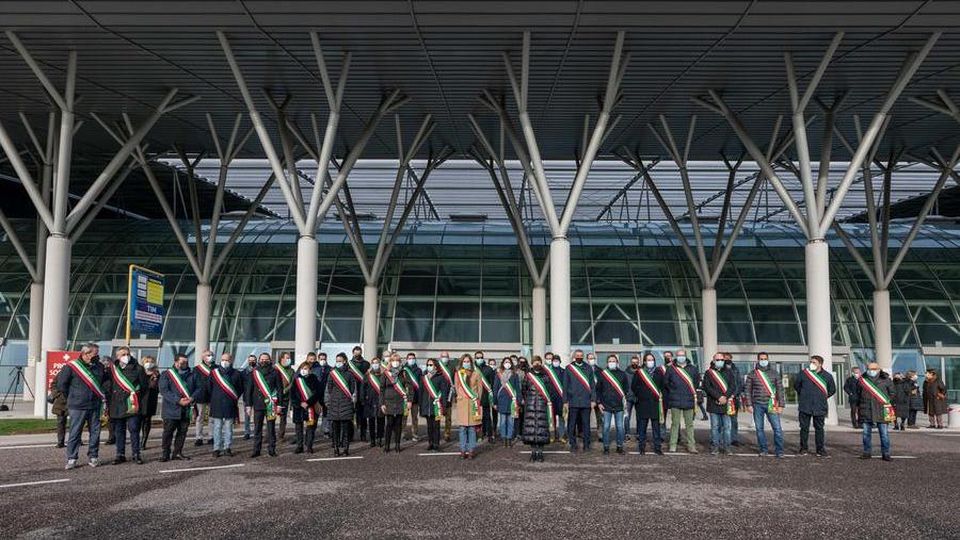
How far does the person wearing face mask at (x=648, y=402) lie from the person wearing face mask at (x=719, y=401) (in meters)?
0.92

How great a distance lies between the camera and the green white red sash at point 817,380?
14688 millimetres

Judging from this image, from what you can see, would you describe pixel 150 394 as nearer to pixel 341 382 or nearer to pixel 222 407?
pixel 222 407

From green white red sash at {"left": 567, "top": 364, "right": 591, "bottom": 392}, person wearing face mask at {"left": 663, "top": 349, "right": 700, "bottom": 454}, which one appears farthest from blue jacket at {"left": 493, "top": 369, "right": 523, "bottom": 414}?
person wearing face mask at {"left": 663, "top": 349, "right": 700, "bottom": 454}

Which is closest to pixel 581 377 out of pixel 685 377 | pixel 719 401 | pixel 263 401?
pixel 685 377

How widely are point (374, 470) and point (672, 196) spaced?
31844mm

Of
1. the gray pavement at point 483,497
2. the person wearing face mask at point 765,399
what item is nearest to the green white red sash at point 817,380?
the person wearing face mask at point 765,399

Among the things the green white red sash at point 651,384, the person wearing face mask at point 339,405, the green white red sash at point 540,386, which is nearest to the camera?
the green white red sash at point 540,386

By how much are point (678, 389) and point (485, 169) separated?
19645 mm

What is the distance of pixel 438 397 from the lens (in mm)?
15109

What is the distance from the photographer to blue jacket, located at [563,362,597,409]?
1462cm

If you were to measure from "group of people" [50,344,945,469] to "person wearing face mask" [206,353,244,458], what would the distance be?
2 centimetres

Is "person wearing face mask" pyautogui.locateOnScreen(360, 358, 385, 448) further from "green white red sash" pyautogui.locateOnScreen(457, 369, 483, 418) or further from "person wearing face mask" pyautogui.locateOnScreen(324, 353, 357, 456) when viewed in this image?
"green white red sash" pyautogui.locateOnScreen(457, 369, 483, 418)

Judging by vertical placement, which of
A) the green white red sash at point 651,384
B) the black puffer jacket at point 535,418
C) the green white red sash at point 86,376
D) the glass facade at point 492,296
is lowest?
the black puffer jacket at point 535,418

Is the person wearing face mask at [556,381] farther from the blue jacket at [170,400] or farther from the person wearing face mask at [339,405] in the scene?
the blue jacket at [170,400]
